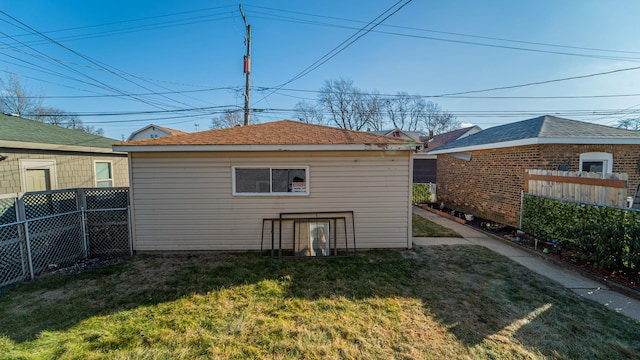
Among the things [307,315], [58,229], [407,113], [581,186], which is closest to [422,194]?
[581,186]

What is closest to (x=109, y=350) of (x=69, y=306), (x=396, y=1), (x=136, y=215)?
(x=69, y=306)

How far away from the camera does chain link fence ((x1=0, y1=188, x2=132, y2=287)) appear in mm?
4145

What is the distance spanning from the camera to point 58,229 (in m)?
4.83

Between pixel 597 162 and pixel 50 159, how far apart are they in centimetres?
1530

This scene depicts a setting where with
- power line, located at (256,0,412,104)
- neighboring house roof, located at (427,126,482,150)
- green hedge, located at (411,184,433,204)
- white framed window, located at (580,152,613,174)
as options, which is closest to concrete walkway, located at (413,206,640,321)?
white framed window, located at (580,152,613,174)

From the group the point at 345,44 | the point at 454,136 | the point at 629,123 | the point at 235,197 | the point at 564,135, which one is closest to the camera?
the point at 235,197

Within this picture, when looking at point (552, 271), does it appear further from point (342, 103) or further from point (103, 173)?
point (342, 103)

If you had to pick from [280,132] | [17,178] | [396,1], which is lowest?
[17,178]

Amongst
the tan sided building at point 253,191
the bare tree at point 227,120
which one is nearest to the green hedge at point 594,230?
the tan sided building at point 253,191

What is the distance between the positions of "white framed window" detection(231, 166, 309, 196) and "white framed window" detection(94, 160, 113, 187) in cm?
658

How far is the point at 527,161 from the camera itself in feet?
22.4

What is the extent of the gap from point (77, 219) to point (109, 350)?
4.01m

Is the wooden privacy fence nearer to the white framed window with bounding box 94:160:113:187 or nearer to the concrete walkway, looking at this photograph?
the concrete walkway

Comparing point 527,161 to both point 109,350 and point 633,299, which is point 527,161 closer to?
point 633,299
